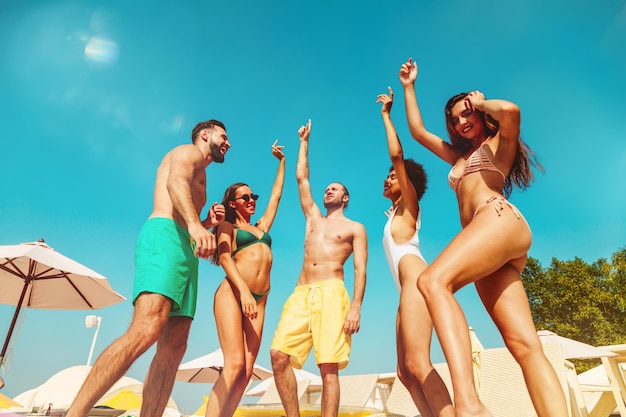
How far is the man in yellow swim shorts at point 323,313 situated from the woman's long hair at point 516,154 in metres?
2.25

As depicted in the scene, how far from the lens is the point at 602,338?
2372 cm

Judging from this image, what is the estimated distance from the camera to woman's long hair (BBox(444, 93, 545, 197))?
2.96m

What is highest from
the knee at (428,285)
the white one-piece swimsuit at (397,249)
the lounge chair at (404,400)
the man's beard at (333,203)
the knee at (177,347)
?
the man's beard at (333,203)

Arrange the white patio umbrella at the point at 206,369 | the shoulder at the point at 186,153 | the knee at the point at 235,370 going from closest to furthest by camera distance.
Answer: the shoulder at the point at 186,153, the knee at the point at 235,370, the white patio umbrella at the point at 206,369

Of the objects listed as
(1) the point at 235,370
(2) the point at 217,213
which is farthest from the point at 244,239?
(1) the point at 235,370

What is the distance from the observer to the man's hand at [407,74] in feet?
11.9

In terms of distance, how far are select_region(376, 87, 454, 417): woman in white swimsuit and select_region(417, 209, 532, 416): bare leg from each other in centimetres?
106

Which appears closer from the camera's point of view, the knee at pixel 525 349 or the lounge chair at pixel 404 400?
the knee at pixel 525 349

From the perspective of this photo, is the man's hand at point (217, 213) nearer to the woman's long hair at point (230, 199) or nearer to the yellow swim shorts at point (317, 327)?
the woman's long hair at point (230, 199)

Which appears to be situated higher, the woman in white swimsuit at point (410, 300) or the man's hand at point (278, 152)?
the man's hand at point (278, 152)

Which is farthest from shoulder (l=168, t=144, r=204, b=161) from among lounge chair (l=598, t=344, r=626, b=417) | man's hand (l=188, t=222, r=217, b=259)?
lounge chair (l=598, t=344, r=626, b=417)

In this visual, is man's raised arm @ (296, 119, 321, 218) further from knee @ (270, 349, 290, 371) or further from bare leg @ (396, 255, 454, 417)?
bare leg @ (396, 255, 454, 417)

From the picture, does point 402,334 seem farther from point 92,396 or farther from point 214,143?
point 214,143

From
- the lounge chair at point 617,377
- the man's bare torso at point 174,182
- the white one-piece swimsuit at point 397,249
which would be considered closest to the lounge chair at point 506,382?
the lounge chair at point 617,377
